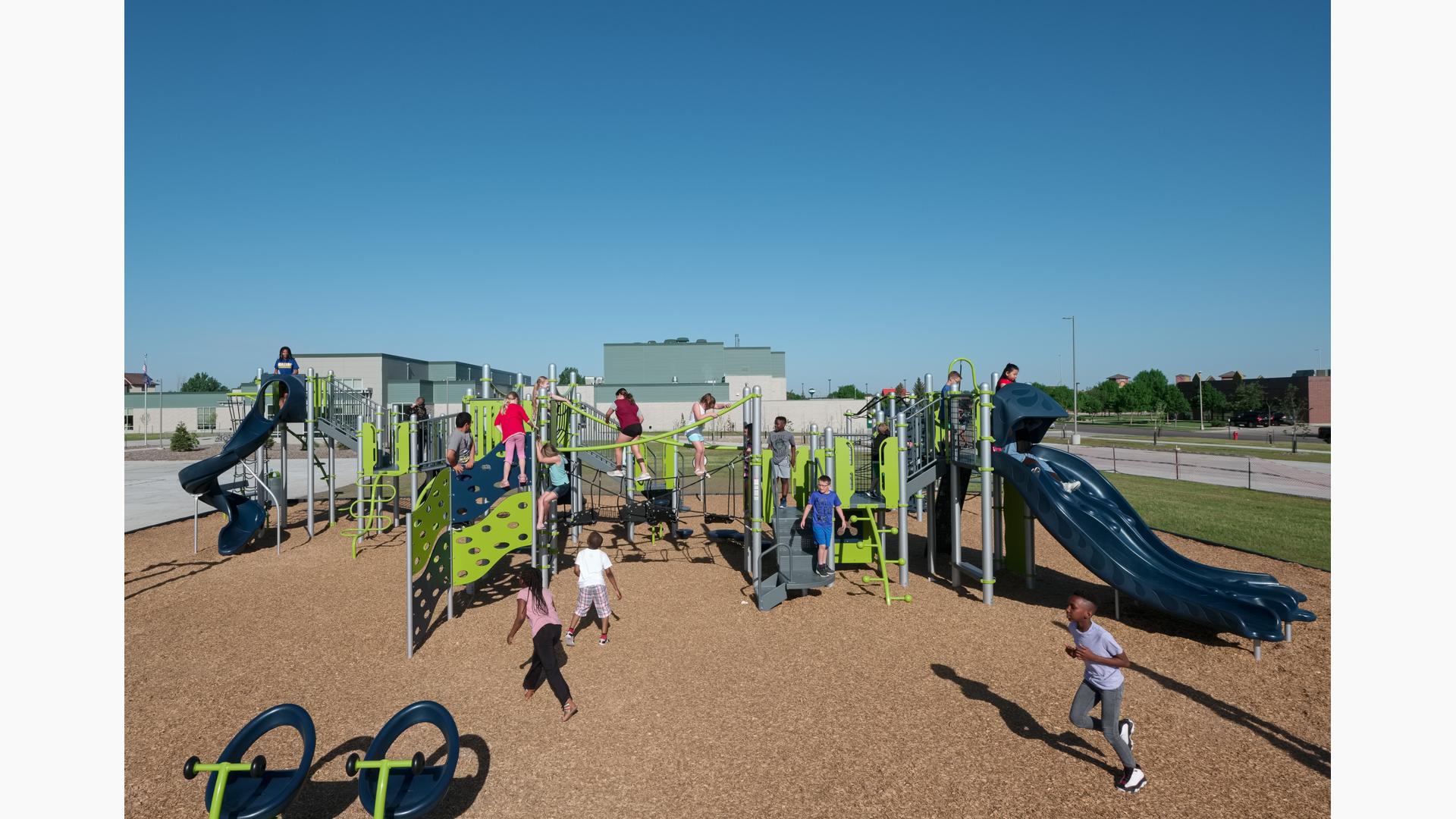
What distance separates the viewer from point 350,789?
5.50 m

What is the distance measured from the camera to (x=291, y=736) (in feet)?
20.9

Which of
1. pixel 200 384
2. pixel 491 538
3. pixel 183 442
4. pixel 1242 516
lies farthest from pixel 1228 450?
pixel 200 384

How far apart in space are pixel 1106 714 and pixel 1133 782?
515 mm

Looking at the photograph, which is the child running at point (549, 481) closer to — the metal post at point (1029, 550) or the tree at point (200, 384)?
the metal post at point (1029, 550)

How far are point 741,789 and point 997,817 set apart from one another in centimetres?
191

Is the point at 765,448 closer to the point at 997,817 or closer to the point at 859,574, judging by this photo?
the point at 859,574

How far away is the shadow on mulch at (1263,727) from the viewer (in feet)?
19.3

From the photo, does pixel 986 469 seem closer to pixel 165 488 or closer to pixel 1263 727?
pixel 1263 727

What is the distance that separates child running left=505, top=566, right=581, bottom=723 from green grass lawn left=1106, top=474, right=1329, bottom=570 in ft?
43.2

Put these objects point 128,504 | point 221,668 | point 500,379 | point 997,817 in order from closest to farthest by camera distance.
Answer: point 997,817
point 221,668
point 128,504
point 500,379

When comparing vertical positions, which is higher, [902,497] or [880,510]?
[902,497]

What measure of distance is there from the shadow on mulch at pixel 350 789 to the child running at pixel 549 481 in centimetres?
514

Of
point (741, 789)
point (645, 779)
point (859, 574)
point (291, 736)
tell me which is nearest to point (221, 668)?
point (291, 736)

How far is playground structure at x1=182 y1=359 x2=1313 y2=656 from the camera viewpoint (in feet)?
29.5
